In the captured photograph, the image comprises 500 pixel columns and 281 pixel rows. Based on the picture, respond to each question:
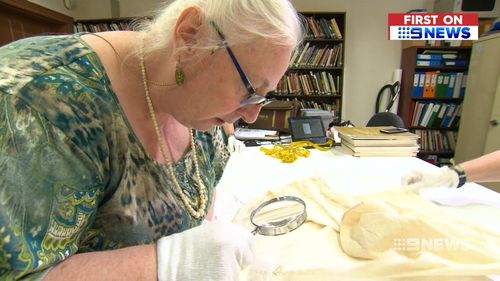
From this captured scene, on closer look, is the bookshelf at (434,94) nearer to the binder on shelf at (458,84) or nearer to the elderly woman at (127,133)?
the binder on shelf at (458,84)

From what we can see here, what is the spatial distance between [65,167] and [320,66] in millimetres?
3129

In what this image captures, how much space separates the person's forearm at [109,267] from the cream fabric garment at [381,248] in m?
0.20

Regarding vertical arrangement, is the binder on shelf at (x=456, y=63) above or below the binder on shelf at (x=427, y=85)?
above

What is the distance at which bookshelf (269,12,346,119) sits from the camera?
310cm

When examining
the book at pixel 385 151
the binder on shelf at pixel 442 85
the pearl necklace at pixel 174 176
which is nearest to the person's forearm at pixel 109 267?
the pearl necklace at pixel 174 176

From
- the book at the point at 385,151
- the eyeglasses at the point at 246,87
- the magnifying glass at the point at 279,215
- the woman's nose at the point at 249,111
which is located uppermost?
the eyeglasses at the point at 246,87

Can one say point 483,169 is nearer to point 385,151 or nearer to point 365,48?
point 385,151

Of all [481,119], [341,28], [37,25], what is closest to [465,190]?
[481,119]

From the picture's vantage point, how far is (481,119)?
103 inches

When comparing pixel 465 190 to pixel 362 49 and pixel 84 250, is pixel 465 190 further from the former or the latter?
pixel 362 49

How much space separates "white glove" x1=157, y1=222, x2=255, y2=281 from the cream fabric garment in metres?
0.11

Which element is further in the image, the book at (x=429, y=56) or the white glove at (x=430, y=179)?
the book at (x=429, y=56)

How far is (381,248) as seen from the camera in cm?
55

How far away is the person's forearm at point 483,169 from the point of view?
0.90 m
